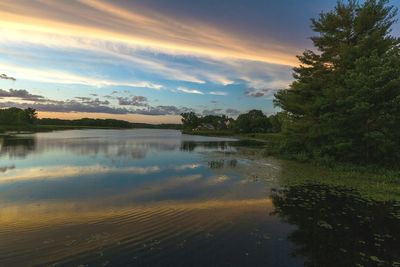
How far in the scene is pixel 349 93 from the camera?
23.6 meters

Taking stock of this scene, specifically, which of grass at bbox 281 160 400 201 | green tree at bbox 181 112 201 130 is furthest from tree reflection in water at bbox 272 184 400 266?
green tree at bbox 181 112 201 130

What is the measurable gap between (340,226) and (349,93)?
16231 millimetres

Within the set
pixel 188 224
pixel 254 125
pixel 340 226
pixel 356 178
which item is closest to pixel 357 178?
pixel 356 178

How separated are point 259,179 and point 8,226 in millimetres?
14460

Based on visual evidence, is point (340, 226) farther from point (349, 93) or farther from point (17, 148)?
point (17, 148)

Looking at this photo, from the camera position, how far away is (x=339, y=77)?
26.8 metres

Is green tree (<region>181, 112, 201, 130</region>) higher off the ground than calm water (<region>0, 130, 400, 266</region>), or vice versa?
green tree (<region>181, 112, 201, 130</region>)

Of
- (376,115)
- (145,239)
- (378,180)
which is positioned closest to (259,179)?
(378,180)

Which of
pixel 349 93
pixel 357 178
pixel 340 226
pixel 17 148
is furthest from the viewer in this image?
pixel 17 148

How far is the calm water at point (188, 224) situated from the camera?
771 cm

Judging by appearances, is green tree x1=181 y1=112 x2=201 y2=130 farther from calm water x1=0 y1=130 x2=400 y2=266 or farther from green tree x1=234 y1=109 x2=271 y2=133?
calm water x1=0 y1=130 x2=400 y2=266

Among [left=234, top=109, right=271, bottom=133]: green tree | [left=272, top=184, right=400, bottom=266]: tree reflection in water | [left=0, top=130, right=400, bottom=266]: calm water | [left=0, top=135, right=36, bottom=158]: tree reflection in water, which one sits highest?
[left=234, top=109, right=271, bottom=133]: green tree

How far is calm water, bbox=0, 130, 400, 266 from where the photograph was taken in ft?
25.3

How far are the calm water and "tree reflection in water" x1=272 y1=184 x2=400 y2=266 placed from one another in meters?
0.03
